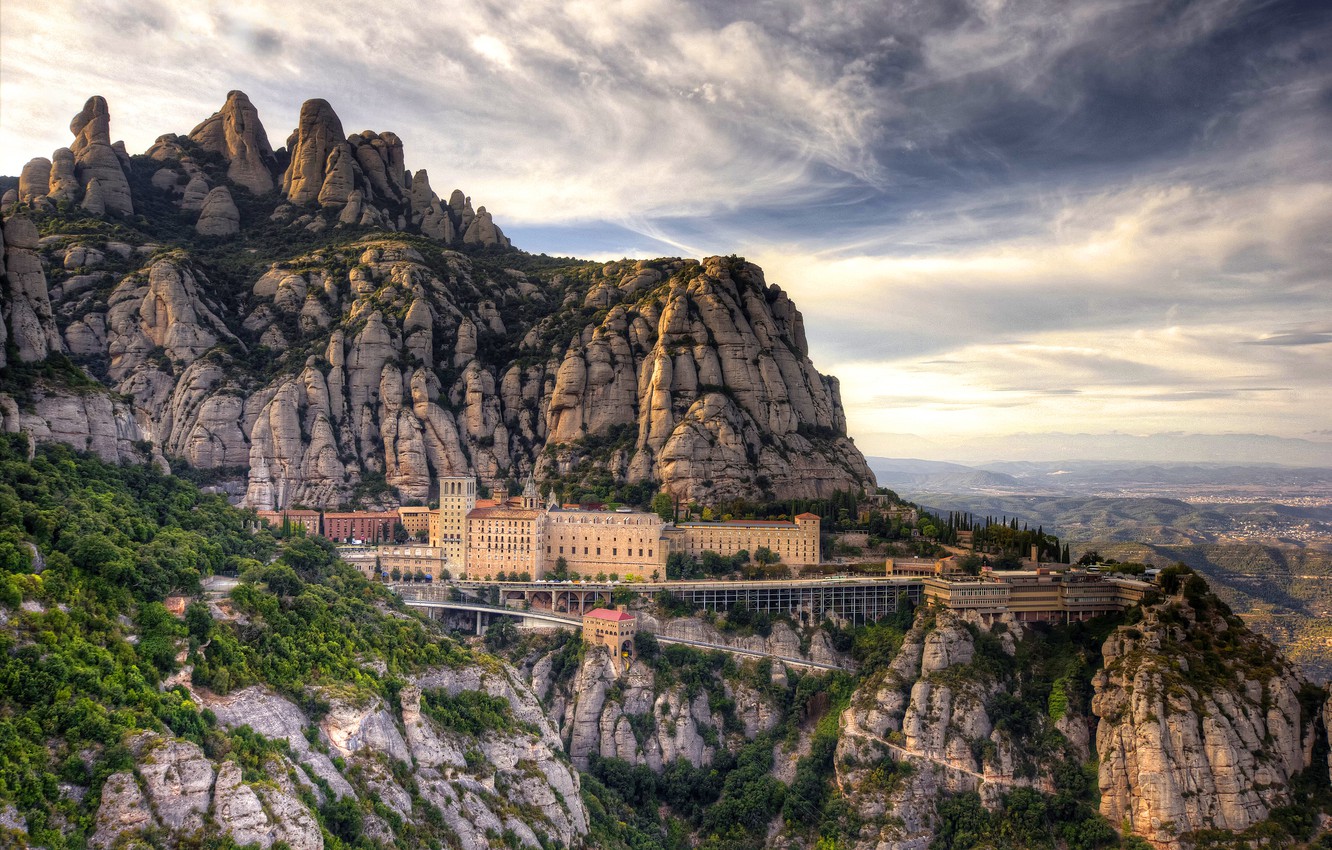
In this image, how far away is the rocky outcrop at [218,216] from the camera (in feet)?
531

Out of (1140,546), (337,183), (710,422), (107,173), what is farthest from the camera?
(1140,546)

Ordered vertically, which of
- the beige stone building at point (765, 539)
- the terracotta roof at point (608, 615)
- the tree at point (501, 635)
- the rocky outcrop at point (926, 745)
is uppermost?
the beige stone building at point (765, 539)

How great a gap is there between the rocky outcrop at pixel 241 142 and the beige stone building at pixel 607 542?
100392mm

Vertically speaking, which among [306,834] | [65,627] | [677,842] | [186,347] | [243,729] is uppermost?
[186,347]

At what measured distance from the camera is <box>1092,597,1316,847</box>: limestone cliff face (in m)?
73.6

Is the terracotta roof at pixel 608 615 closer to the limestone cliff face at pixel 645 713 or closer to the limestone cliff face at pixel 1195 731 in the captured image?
the limestone cliff face at pixel 645 713

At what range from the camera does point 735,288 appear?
13850cm

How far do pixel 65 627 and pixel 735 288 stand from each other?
103780 mm

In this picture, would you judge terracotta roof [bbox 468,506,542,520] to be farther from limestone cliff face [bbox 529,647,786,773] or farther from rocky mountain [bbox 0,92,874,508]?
limestone cliff face [bbox 529,647,786,773]

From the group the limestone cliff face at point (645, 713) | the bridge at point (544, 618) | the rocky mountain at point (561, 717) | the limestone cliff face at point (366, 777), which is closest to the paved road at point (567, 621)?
the bridge at point (544, 618)

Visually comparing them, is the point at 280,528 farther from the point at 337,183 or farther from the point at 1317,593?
the point at 1317,593

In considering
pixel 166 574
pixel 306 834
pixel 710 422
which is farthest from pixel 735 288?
pixel 306 834

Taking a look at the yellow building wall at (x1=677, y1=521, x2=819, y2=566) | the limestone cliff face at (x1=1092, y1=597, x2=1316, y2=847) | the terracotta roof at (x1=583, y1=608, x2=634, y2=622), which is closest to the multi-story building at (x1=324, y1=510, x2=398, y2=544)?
the terracotta roof at (x1=583, y1=608, x2=634, y2=622)

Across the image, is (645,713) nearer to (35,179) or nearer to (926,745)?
(926,745)
